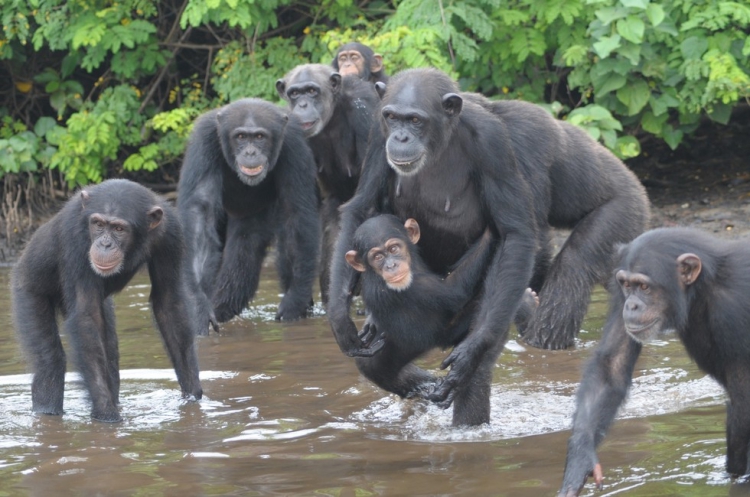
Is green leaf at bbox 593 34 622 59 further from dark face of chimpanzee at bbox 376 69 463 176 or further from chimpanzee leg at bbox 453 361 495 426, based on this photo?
chimpanzee leg at bbox 453 361 495 426

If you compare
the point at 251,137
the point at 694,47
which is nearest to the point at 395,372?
the point at 251,137

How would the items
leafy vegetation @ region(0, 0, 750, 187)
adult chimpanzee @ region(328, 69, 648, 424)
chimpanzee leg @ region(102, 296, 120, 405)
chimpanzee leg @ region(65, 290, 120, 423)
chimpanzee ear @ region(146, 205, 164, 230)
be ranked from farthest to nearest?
leafy vegetation @ region(0, 0, 750, 187), chimpanzee leg @ region(102, 296, 120, 405), chimpanzee ear @ region(146, 205, 164, 230), chimpanzee leg @ region(65, 290, 120, 423), adult chimpanzee @ region(328, 69, 648, 424)

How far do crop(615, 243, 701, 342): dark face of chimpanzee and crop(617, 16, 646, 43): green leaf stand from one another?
6.45 m

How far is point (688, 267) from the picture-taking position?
16.6 feet

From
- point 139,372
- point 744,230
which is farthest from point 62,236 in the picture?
point 744,230

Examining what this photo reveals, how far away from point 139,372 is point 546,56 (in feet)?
24.3

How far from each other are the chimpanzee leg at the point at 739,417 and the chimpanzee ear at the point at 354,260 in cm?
204

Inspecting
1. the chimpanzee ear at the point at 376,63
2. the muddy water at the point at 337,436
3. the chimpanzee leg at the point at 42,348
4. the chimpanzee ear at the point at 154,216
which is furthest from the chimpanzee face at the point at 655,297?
the chimpanzee ear at the point at 376,63

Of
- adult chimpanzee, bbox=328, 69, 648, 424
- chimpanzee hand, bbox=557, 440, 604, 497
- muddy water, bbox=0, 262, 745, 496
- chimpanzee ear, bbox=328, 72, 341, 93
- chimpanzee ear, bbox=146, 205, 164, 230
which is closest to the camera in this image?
chimpanzee hand, bbox=557, 440, 604, 497

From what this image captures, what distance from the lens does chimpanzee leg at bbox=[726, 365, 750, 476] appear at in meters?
5.06

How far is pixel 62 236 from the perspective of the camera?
6.81m

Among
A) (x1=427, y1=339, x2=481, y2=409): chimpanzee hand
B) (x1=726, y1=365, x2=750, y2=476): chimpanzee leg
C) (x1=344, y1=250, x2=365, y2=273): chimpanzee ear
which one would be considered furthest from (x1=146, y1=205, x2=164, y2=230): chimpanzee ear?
(x1=726, y1=365, x2=750, y2=476): chimpanzee leg

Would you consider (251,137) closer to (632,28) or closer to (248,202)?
(248,202)

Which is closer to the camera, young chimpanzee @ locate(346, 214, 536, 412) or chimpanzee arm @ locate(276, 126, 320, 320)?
young chimpanzee @ locate(346, 214, 536, 412)
